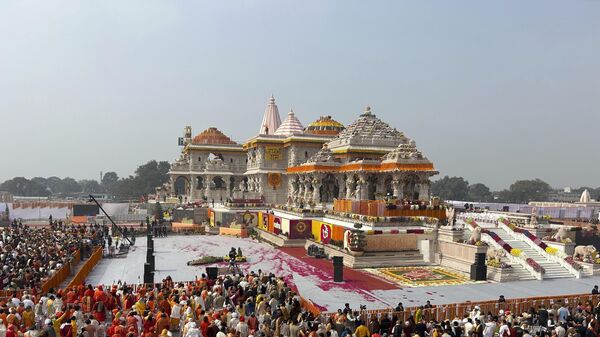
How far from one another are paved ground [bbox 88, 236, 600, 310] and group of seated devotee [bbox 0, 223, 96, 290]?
1.79 m

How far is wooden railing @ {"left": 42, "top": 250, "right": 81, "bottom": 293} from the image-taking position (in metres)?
16.6

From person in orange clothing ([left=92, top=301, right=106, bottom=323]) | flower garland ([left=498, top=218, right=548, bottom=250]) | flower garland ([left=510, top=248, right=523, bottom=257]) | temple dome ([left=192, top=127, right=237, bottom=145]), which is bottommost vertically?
person in orange clothing ([left=92, top=301, right=106, bottom=323])

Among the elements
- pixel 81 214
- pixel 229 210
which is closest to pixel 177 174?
pixel 81 214

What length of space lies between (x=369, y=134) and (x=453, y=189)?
86617mm

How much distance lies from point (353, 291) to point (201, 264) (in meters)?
9.89

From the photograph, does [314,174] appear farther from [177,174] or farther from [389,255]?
[177,174]

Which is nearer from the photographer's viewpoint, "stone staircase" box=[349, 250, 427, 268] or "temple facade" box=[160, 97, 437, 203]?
"stone staircase" box=[349, 250, 427, 268]

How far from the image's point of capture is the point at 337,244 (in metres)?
27.7

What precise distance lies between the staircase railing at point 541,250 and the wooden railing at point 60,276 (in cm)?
2287

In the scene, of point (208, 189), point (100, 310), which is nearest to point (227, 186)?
point (208, 189)

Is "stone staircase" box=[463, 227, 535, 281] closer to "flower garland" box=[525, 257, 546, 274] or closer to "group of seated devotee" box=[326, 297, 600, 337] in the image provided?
"flower garland" box=[525, 257, 546, 274]

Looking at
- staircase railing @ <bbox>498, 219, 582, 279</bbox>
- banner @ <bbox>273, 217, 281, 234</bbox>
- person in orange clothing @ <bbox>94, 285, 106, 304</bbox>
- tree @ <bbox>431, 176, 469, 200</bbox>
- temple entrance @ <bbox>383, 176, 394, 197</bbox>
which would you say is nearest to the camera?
person in orange clothing @ <bbox>94, 285, 106, 304</bbox>

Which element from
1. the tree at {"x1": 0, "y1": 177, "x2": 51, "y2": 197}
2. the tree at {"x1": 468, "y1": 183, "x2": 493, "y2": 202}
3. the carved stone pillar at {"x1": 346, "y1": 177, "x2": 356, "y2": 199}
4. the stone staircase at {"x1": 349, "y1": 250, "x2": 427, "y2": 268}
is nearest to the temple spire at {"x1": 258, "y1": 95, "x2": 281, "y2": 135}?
the carved stone pillar at {"x1": 346, "y1": 177, "x2": 356, "y2": 199}

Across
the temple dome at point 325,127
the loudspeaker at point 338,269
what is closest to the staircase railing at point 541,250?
the loudspeaker at point 338,269
